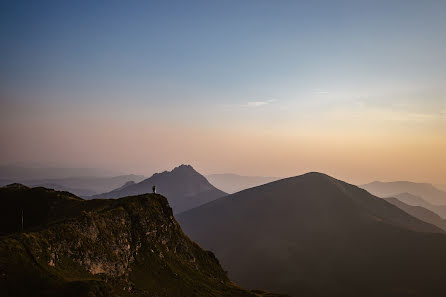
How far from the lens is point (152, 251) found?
10194 centimetres

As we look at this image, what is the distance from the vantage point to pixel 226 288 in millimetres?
118500

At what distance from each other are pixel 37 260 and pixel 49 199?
63387mm

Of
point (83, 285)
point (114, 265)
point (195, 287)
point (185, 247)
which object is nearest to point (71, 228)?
point (114, 265)

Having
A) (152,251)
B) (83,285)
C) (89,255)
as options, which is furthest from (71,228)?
(152,251)

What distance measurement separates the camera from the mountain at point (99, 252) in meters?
57.0

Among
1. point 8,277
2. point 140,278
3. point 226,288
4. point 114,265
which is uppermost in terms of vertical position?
point 8,277

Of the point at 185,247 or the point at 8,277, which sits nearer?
the point at 8,277

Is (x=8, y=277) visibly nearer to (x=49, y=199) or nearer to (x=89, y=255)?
(x=89, y=255)

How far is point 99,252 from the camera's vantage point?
79250mm

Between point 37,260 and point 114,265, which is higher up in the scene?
point 37,260

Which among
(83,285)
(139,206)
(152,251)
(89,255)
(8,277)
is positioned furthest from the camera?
(139,206)

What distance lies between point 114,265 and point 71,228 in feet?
52.2

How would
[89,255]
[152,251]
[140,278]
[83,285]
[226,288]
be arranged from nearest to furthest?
[83,285]
[89,255]
[140,278]
[152,251]
[226,288]

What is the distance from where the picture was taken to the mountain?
2244 inches
